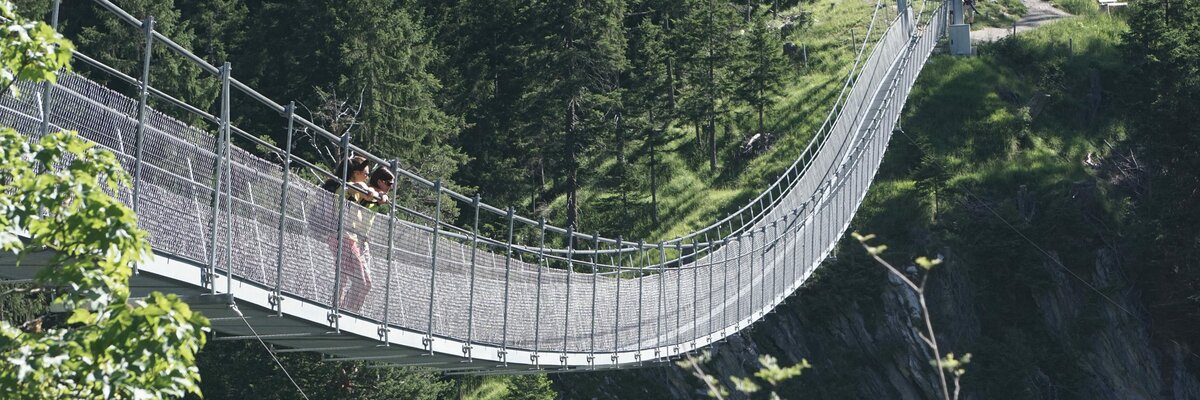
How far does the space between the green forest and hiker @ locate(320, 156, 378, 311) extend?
48.7 ft

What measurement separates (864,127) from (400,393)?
332 inches

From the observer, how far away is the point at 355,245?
11.8m

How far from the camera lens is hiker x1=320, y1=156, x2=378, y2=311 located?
37.9 feet

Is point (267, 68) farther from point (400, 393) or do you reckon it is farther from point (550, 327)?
point (550, 327)

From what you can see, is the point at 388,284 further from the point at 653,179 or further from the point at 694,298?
the point at 653,179

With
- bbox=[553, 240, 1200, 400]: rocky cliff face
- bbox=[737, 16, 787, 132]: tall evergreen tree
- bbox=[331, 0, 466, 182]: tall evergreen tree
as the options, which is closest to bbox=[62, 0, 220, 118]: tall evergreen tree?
bbox=[331, 0, 466, 182]: tall evergreen tree

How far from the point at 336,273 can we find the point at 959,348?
1969 centimetres

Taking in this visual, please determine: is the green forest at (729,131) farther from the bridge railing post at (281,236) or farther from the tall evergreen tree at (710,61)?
the bridge railing post at (281,236)

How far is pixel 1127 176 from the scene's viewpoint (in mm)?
31406

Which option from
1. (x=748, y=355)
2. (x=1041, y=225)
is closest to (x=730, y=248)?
(x=748, y=355)

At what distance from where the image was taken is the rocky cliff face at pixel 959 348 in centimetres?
2847

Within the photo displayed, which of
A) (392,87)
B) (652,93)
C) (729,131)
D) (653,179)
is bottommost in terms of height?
(653,179)

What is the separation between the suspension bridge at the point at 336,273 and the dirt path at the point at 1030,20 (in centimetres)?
1842

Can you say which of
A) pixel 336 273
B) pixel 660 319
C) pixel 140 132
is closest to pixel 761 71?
pixel 660 319
